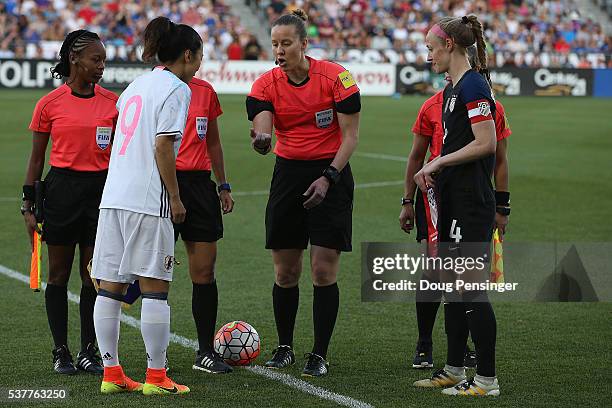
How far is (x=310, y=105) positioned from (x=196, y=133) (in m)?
0.73

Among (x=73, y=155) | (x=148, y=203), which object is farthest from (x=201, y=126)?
(x=148, y=203)

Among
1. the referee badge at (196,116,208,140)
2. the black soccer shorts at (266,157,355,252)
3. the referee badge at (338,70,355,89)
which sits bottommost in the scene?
the black soccer shorts at (266,157,355,252)

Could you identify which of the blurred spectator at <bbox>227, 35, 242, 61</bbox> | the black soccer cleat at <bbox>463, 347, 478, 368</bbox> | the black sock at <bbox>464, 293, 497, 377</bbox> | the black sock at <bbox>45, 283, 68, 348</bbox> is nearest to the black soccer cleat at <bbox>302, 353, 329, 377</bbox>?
the black soccer cleat at <bbox>463, 347, 478, 368</bbox>

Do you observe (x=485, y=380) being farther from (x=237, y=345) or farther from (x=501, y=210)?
(x=237, y=345)

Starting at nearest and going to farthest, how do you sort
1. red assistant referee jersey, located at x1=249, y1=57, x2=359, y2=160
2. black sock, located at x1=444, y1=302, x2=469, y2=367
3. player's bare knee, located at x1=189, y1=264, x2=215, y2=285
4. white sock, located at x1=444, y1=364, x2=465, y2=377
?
black sock, located at x1=444, y1=302, x2=469, y2=367 → white sock, located at x1=444, y1=364, x2=465, y2=377 → red assistant referee jersey, located at x1=249, y1=57, x2=359, y2=160 → player's bare knee, located at x1=189, y1=264, x2=215, y2=285

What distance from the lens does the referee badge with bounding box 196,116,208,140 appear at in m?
7.14

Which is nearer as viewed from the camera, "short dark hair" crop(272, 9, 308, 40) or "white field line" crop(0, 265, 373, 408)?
"white field line" crop(0, 265, 373, 408)

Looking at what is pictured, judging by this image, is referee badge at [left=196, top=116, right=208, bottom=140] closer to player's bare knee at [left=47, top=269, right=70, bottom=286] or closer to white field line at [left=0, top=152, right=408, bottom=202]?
player's bare knee at [left=47, top=269, right=70, bottom=286]

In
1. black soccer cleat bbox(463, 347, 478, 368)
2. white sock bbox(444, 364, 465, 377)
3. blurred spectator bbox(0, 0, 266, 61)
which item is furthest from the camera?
blurred spectator bbox(0, 0, 266, 61)

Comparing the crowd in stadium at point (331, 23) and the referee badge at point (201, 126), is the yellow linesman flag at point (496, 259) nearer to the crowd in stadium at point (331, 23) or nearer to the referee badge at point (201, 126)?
the referee badge at point (201, 126)

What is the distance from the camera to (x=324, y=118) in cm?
713

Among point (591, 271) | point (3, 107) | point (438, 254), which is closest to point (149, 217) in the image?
point (438, 254)

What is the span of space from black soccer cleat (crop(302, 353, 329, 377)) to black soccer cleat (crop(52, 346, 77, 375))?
142 centimetres

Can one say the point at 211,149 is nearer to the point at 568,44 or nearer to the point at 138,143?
the point at 138,143
